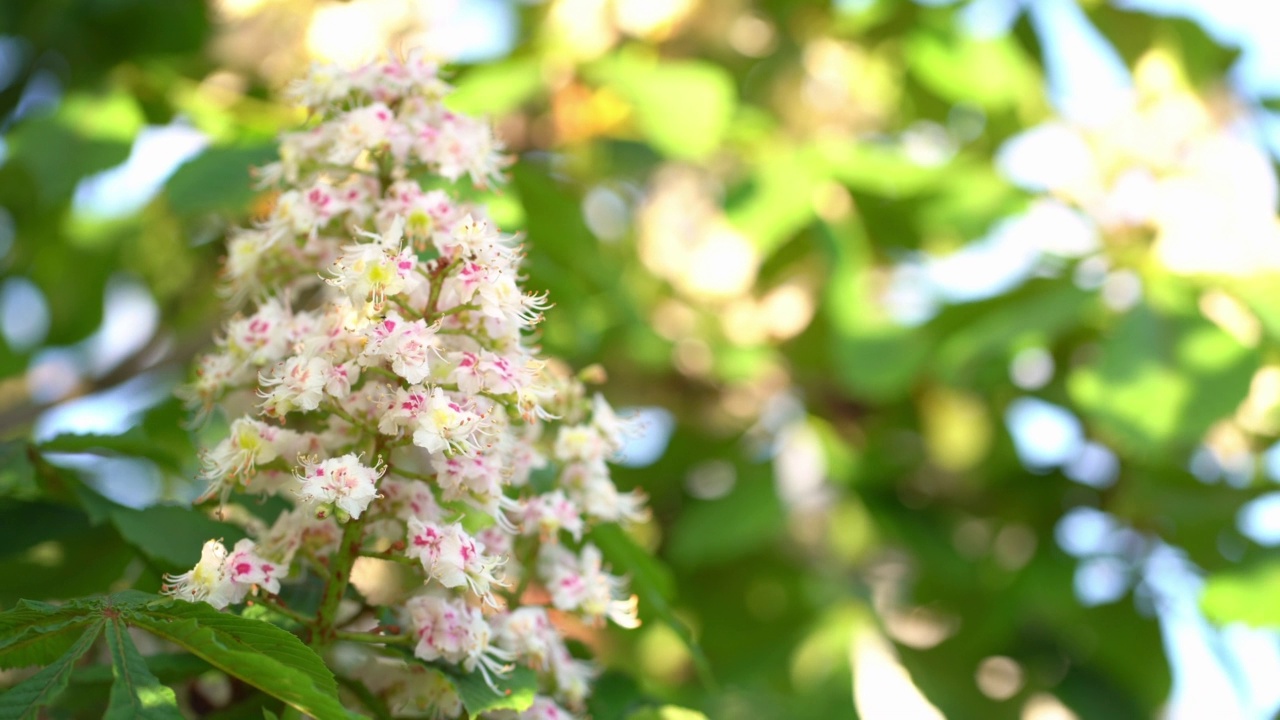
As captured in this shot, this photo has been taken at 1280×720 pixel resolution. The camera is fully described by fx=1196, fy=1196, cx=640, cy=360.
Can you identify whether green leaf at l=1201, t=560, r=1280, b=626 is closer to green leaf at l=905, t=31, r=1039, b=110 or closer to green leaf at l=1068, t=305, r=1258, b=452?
green leaf at l=1068, t=305, r=1258, b=452

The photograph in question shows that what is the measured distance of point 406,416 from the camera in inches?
30.9

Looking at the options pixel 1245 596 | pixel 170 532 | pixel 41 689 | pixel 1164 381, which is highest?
pixel 41 689

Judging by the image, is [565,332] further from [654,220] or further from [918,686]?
[654,220]

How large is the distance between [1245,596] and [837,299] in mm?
677

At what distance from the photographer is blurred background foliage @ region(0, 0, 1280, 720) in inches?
62.6

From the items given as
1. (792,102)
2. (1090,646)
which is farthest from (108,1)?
(1090,646)

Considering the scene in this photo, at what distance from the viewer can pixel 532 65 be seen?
165 cm

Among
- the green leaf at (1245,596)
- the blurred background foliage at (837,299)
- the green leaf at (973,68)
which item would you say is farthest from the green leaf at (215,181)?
the green leaf at (1245,596)

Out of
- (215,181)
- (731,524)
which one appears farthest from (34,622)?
(731,524)

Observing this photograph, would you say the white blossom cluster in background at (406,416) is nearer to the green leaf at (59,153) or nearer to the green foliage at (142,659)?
the green foliage at (142,659)

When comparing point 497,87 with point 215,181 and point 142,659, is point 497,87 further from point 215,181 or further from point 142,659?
point 142,659

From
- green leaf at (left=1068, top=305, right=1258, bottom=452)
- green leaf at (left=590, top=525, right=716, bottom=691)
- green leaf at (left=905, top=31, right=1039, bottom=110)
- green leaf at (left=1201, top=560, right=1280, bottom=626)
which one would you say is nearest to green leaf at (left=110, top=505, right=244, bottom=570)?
green leaf at (left=590, top=525, right=716, bottom=691)

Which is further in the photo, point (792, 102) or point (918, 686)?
point (792, 102)

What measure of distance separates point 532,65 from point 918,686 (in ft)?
3.32
